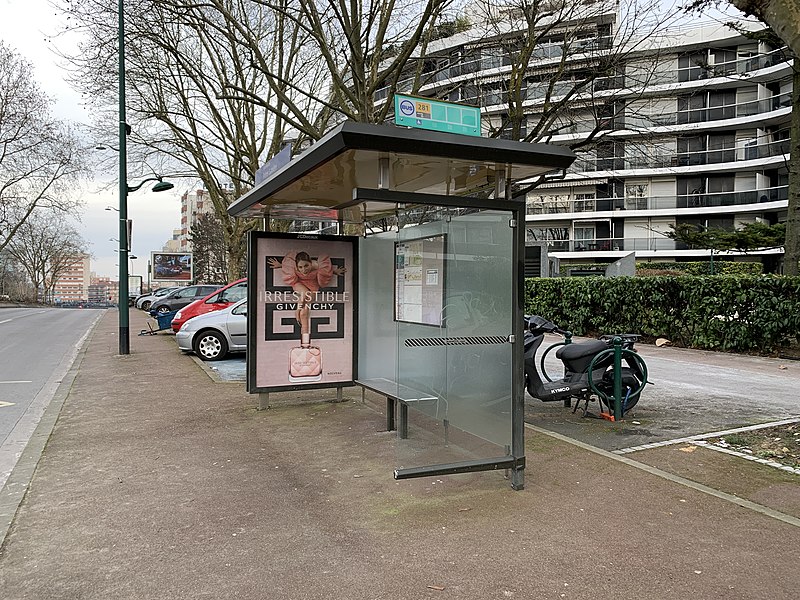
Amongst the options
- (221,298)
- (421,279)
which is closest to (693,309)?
(421,279)

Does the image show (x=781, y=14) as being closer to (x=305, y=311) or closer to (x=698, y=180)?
(x=305, y=311)

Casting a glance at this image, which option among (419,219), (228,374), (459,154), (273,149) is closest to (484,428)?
(419,219)

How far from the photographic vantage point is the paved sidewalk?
366cm

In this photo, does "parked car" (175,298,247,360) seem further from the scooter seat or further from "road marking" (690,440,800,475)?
"road marking" (690,440,800,475)

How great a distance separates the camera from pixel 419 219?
5996 millimetres

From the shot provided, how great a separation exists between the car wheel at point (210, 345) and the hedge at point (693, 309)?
903 centimetres

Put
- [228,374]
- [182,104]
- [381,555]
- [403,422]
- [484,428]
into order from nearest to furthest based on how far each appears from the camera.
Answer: [381,555]
[484,428]
[403,422]
[228,374]
[182,104]

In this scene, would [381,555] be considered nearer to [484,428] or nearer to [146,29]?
[484,428]

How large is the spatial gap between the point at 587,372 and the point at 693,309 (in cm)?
870

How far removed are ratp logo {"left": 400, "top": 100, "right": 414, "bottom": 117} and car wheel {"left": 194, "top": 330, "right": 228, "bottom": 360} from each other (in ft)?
35.4

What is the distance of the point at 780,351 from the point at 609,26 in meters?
7.66

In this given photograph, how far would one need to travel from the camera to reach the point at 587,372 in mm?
7621

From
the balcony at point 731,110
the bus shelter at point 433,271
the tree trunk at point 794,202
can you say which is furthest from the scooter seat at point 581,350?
the balcony at point 731,110

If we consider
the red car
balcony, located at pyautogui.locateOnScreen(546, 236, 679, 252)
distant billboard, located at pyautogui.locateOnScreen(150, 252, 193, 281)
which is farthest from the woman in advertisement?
distant billboard, located at pyautogui.locateOnScreen(150, 252, 193, 281)
